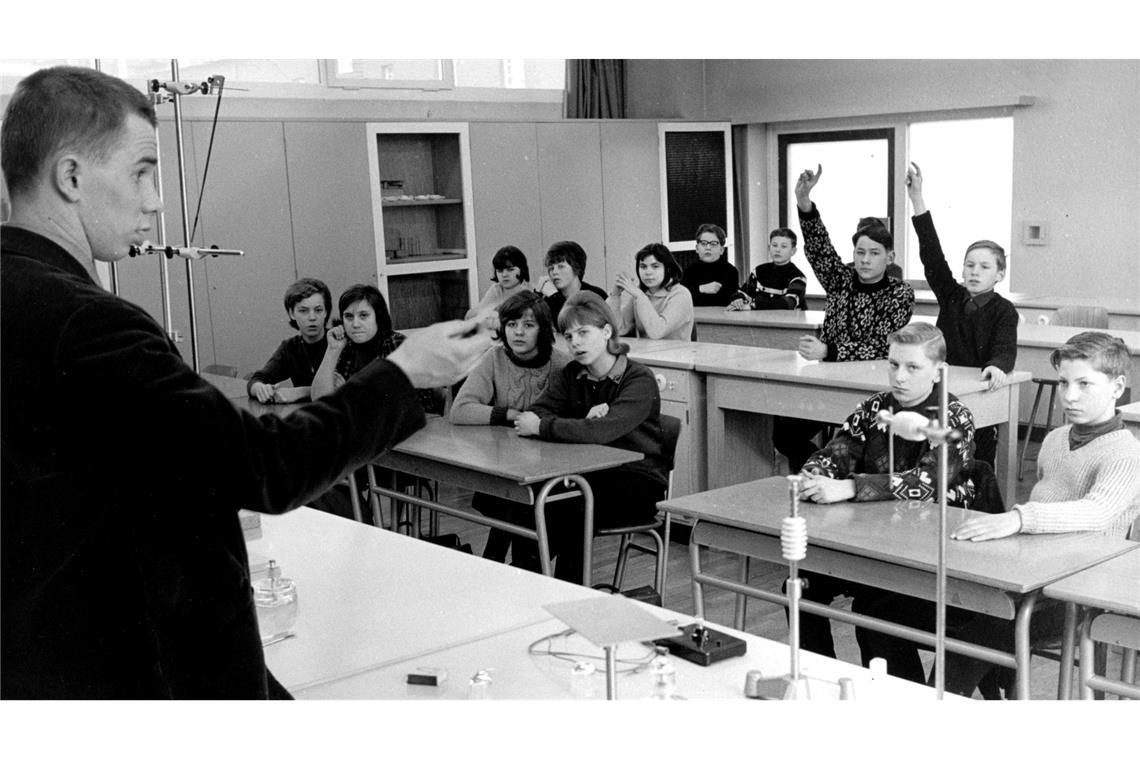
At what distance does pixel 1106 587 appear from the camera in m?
1.74

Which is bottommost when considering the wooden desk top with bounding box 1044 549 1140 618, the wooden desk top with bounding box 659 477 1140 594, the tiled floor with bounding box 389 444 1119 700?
the tiled floor with bounding box 389 444 1119 700

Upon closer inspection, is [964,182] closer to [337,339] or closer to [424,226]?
[424,226]

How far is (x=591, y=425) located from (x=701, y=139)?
0.72m

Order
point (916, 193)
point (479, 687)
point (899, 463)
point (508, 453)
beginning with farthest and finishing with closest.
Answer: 1. point (508, 453)
2. point (899, 463)
3. point (916, 193)
4. point (479, 687)

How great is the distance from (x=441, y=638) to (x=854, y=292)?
130 centimetres

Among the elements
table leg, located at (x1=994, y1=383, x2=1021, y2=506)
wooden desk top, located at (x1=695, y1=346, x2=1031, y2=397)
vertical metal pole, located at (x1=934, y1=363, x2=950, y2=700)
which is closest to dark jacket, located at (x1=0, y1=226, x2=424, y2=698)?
vertical metal pole, located at (x1=934, y1=363, x2=950, y2=700)

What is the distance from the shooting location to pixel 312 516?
216 centimetres

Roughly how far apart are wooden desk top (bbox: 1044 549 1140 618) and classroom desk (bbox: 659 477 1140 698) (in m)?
0.02

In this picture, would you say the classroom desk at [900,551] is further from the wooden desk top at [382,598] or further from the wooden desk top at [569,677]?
the wooden desk top at [382,598]

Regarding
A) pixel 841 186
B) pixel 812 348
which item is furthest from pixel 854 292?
pixel 812 348

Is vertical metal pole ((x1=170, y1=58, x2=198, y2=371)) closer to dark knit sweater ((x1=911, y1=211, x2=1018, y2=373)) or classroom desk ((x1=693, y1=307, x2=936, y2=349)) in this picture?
classroom desk ((x1=693, y1=307, x2=936, y2=349))

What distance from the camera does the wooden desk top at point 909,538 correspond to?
5.99 feet

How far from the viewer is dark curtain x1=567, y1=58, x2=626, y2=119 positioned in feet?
5.90

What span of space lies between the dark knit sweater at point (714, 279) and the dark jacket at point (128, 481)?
1.45 meters
